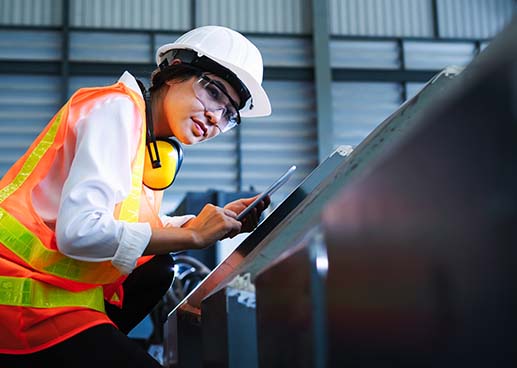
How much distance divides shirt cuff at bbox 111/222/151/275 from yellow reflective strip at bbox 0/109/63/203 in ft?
0.76

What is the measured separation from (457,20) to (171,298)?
197 inches

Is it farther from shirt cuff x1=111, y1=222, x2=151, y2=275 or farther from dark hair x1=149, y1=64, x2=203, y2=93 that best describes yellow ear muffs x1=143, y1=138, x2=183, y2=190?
shirt cuff x1=111, y1=222, x2=151, y2=275

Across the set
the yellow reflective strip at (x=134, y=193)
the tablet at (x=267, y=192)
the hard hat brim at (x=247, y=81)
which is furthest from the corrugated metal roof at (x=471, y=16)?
the yellow reflective strip at (x=134, y=193)

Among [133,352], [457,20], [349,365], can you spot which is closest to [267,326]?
[349,365]

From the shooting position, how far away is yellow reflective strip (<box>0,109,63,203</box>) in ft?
3.66

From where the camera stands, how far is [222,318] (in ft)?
2.84

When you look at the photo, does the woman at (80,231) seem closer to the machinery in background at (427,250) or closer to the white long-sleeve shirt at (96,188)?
the white long-sleeve shirt at (96,188)

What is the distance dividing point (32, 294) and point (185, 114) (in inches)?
18.7

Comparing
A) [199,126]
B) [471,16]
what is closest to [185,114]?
[199,126]

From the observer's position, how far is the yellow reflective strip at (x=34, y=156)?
1.12 metres

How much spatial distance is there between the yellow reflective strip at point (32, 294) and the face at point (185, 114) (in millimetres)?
412

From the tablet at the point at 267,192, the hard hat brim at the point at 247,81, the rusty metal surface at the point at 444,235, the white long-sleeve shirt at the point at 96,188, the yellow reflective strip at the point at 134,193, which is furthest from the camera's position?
the hard hat brim at the point at 247,81

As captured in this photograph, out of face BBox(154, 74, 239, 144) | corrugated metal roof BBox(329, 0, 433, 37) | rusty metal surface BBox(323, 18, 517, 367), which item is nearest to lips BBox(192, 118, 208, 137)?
face BBox(154, 74, 239, 144)

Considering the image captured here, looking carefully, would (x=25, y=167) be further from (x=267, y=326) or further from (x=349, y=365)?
(x=349, y=365)
